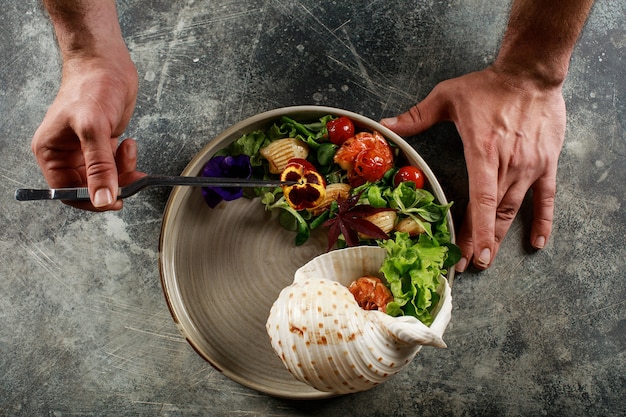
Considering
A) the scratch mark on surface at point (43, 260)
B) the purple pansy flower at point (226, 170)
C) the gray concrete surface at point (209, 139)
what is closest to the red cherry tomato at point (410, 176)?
the gray concrete surface at point (209, 139)

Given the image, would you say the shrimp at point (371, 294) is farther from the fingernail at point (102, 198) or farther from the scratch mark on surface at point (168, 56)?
the scratch mark on surface at point (168, 56)

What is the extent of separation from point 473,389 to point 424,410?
13 cm

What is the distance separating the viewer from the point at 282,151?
122 cm

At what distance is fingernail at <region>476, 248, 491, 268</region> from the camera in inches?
51.5

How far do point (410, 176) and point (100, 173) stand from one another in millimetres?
612

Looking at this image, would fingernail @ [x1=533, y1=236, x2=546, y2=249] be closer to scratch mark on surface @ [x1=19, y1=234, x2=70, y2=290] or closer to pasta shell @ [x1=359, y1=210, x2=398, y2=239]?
pasta shell @ [x1=359, y1=210, x2=398, y2=239]

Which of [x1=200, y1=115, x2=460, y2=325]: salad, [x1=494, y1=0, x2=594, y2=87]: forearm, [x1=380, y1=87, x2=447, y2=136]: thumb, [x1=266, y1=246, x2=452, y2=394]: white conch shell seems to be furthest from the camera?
[x1=380, y1=87, x2=447, y2=136]: thumb

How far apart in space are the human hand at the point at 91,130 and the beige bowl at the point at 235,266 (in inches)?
6.7

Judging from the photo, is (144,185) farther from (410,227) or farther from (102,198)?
(410,227)

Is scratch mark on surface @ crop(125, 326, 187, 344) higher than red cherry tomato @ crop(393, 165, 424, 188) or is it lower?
lower

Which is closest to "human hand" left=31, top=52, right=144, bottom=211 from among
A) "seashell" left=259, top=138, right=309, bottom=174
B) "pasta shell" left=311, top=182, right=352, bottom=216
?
"seashell" left=259, top=138, right=309, bottom=174

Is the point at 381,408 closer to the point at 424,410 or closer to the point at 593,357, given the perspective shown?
the point at 424,410

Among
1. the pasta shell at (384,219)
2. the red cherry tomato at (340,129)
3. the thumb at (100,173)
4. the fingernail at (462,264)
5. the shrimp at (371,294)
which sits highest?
the thumb at (100,173)

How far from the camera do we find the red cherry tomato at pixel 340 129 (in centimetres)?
122
